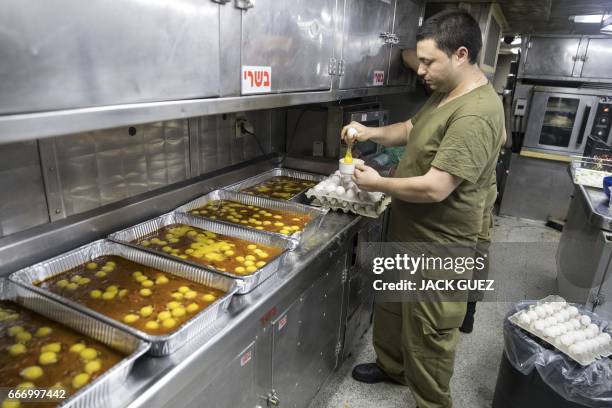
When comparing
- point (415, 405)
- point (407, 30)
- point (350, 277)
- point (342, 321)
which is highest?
point (407, 30)

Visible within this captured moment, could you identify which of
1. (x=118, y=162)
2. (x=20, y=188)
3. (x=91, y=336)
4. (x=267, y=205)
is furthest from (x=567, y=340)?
(x=20, y=188)

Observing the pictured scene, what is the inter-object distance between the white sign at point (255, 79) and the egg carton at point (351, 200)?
2.14 feet

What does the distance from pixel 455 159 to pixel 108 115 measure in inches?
46.9

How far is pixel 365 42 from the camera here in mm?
2385

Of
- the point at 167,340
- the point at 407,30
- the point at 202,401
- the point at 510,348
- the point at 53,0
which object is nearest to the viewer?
the point at 53,0

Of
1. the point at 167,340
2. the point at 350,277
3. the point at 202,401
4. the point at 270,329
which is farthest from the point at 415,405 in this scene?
the point at 167,340

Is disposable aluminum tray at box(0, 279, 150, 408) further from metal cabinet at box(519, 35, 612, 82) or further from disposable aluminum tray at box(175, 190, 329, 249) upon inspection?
metal cabinet at box(519, 35, 612, 82)

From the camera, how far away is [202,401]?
1142 mm

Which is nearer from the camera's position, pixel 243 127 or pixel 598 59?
pixel 243 127

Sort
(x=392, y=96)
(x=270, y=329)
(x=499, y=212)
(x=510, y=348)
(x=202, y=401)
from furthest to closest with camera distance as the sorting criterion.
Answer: (x=499, y=212)
(x=392, y=96)
(x=510, y=348)
(x=270, y=329)
(x=202, y=401)

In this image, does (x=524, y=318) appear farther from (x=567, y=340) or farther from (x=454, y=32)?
(x=454, y=32)

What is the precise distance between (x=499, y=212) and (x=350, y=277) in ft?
12.3

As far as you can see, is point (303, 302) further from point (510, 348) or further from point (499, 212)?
point (499, 212)

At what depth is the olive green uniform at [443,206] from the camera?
1559mm
